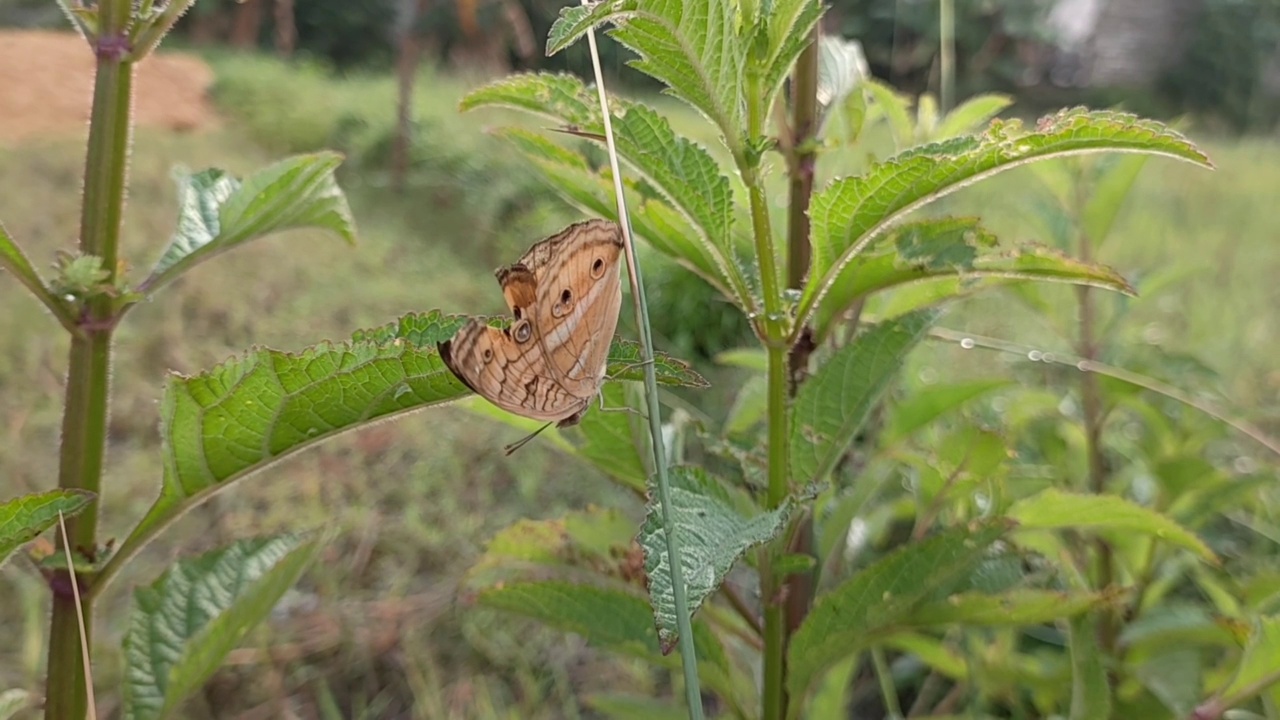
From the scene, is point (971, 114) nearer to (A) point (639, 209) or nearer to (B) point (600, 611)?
(A) point (639, 209)

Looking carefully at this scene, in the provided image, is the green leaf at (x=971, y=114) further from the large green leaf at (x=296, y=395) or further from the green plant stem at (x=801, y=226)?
the large green leaf at (x=296, y=395)

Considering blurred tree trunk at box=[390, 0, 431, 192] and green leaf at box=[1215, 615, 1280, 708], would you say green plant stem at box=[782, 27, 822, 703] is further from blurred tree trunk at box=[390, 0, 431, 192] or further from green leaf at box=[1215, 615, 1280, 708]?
blurred tree trunk at box=[390, 0, 431, 192]

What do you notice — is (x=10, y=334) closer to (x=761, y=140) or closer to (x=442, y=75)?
(x=761, y=140)

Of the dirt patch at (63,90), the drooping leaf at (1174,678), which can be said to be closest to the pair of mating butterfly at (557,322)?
the drooping leaf at (1174,678)

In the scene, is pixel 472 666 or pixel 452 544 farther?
pixel 452 544

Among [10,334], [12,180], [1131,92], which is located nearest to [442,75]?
→ [12,180]

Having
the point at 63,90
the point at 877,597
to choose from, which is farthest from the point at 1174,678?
the point at 63,90
